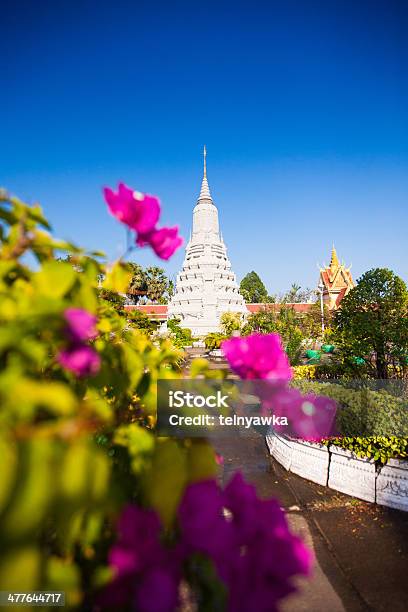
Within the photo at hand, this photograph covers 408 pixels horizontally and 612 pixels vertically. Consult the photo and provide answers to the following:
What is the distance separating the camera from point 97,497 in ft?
1.48

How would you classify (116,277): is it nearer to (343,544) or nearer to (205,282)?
(343,544)

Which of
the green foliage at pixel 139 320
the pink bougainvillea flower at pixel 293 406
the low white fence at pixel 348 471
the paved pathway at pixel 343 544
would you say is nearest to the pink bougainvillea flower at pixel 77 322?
the pink bougainvillea flower at pixel 293 406

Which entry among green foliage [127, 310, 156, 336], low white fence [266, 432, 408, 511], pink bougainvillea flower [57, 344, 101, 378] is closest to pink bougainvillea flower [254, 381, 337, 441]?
pink bougainvillea flower [57, 344, 101, 378]

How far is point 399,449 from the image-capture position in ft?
11.2

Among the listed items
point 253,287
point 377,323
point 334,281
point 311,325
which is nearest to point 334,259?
point 334,281

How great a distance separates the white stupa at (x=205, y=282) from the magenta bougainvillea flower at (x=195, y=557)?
30.6 meters

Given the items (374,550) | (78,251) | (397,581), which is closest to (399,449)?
(374,550)

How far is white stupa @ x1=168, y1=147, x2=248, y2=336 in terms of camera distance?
108ft

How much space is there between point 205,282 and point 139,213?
33.5 meters

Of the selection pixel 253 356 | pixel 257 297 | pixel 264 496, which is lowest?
pixel 264 496

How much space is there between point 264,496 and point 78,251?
3401mm

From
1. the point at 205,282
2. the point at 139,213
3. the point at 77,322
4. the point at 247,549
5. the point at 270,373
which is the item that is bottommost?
the point at 247,549

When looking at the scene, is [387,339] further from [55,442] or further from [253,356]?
[55,442]

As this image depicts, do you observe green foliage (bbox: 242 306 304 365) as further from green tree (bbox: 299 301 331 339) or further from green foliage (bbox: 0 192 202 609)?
green foliage (bbox: 0 192 202 609)
